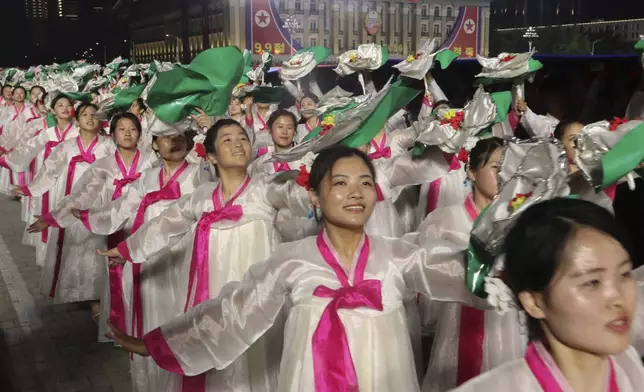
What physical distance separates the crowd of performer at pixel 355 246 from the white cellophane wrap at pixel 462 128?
0.04 feet

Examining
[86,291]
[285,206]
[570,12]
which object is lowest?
[86,291]

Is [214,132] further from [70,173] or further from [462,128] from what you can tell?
[70,173]

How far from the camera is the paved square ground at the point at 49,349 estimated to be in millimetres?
4656

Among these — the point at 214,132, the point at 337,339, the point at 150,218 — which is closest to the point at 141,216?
the point at 150,218

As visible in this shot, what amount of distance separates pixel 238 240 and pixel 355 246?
1.32m

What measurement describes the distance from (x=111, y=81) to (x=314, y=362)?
917 centimetres

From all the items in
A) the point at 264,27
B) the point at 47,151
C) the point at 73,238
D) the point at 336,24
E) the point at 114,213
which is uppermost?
the point at 336,24

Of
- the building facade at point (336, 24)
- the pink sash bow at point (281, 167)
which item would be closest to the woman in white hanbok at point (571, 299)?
the pink sash bow at point (281, 167)

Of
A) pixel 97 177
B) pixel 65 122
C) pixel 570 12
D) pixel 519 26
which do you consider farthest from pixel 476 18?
pixel 97 177

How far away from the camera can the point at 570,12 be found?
2780 cm

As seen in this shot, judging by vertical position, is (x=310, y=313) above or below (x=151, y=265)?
above

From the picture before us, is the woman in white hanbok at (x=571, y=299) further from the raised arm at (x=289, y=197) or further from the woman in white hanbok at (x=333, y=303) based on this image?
the raised arm at (x=289, y=197)

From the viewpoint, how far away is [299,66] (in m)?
9.52

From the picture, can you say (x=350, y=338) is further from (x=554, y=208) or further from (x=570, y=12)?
(x=570, y=12)
